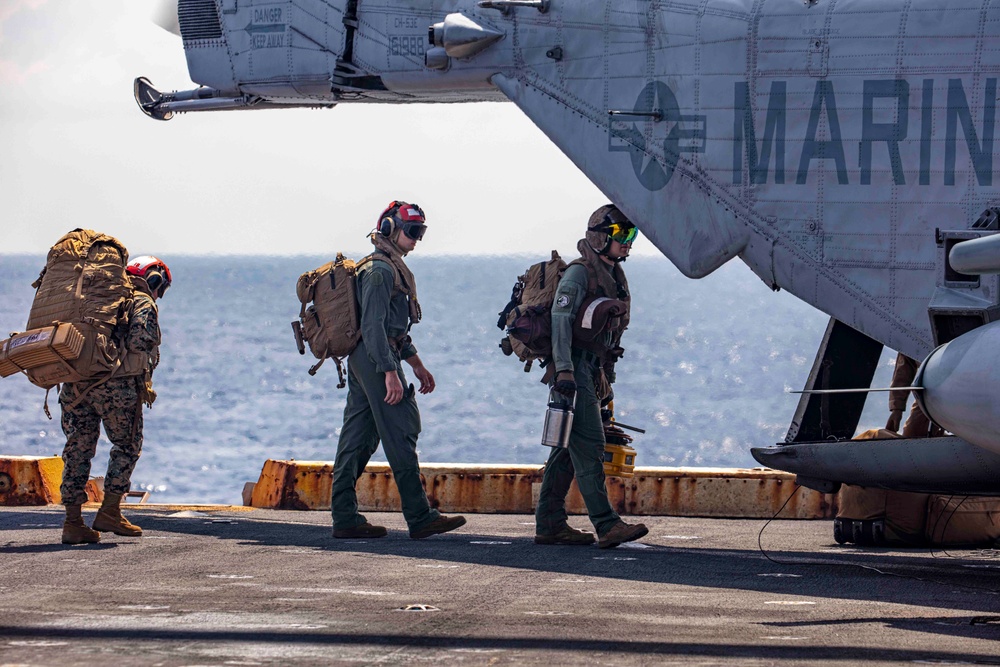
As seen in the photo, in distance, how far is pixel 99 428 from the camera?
9.21 meters

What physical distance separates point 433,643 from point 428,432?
139 feet

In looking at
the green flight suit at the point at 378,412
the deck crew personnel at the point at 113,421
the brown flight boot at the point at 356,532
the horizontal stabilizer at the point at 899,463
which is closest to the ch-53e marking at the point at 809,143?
the horizontal stabilizer at the point at 899,463

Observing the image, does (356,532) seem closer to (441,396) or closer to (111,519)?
(111,519)

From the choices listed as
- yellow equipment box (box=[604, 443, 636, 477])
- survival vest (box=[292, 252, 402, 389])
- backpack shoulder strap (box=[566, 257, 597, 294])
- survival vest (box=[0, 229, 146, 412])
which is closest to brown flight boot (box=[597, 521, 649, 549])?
yellow equipment box (box=[604, 443, 636, 477])

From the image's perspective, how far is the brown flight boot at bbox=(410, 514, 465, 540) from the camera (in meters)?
9.65

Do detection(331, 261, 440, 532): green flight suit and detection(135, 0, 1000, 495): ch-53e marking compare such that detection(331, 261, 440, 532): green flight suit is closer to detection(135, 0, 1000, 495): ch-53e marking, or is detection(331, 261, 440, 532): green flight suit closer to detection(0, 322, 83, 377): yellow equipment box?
detection(135, 0, 1000, 495): ch-53e marking

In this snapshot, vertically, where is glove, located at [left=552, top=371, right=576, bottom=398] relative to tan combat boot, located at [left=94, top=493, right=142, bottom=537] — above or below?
above

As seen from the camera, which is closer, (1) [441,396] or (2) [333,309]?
(2) [333,309]

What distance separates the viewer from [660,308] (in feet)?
424

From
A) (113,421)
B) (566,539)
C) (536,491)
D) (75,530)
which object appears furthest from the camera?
(536,491)

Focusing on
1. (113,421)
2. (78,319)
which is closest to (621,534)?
(113,421)

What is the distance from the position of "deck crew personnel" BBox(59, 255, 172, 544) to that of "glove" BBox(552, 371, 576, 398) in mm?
2669

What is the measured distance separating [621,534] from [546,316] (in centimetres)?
156

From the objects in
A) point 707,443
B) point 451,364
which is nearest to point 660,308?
point 451,364
